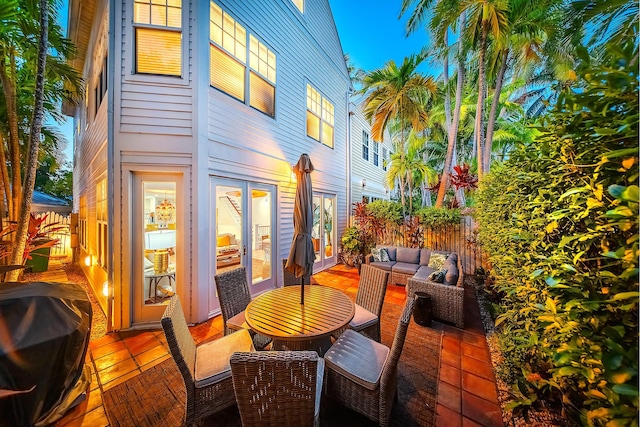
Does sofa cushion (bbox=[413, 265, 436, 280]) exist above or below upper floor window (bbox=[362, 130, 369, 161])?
below

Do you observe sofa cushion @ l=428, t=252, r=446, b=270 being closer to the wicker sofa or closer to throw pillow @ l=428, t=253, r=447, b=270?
throw pillow @ l=428, t=253, r=447, b=270

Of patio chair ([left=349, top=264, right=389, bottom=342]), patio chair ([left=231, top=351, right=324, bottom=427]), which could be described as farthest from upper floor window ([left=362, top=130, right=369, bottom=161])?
patio chair ([left=231, top=351, right=324, bottom=427])

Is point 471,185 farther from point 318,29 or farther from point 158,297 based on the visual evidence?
point 158,297

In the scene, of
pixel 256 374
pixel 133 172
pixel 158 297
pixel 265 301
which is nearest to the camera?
pixel 256 374

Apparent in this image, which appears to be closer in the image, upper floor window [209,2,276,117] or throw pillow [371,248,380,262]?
upper floor window [209,2,276,117]

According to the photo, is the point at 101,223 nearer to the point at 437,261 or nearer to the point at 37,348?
the point at 37,348

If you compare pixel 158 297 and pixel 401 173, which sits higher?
pixel 401 173

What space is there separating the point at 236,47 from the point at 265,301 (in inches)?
190

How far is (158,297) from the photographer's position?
372 centimetres

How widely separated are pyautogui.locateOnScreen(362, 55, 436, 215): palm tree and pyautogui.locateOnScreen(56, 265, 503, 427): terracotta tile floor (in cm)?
496

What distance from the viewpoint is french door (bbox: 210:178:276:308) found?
163 inches

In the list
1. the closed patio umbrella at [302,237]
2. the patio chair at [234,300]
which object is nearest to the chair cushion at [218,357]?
the patio chair at [234,300]

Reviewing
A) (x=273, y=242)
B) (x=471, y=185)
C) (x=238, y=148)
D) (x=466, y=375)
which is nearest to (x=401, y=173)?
(x=471, y=185)

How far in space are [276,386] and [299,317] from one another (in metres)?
0.99
